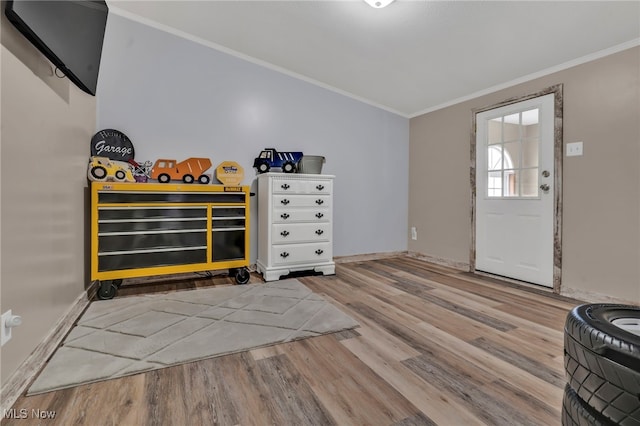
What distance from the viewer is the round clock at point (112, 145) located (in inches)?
101

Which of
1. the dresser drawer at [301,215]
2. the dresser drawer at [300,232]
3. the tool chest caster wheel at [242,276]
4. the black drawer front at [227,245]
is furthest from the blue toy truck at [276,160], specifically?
the tool chest caster wheel at [242,276]

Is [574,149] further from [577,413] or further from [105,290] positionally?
[105,290]

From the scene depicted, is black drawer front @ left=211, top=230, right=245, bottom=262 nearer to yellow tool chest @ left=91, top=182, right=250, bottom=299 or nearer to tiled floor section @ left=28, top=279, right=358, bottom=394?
yellow tool chest @ left=91, top=182, right=250, bottom=299

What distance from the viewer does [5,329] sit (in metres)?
1.09

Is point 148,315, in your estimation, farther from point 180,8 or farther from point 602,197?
point 602,197

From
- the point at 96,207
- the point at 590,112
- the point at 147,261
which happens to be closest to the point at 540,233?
the point at 590,112

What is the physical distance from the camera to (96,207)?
2.24 metres

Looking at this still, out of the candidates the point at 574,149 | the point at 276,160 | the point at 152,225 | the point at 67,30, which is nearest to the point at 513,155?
the point at 574,149

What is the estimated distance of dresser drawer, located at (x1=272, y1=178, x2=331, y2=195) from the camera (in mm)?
2868

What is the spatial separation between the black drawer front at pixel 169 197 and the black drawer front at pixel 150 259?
43 centimetres

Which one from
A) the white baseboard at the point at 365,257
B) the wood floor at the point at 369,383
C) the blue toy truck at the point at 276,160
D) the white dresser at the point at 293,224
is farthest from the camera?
the white baseboard at the point at 365,257

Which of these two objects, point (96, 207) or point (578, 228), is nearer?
point (96, 207)

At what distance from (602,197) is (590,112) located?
2.17 ft

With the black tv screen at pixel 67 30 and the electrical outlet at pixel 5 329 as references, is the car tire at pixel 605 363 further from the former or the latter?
the black tv screen at pixel 67 30
